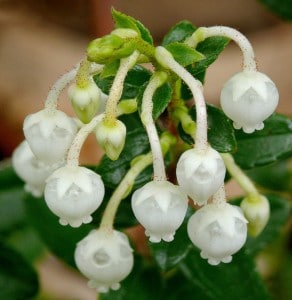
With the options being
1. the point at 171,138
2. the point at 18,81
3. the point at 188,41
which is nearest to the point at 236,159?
the point at 171,138

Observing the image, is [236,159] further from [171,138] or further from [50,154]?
[50,154]

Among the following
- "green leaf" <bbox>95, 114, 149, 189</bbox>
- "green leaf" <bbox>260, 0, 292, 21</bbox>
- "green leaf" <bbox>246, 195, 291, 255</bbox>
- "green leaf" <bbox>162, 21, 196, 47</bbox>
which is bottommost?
"green leaf" <bbox>246, 195, 291, 255</bbox>

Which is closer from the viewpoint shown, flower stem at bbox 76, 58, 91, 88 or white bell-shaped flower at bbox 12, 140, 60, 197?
flower stem at bbox 76, 58, 91, 88

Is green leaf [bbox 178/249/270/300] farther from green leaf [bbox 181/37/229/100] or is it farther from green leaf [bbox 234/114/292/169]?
green leaf [bbox 181/37/229/100]

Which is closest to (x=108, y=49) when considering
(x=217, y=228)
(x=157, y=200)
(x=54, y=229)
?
(x=157, y=200)

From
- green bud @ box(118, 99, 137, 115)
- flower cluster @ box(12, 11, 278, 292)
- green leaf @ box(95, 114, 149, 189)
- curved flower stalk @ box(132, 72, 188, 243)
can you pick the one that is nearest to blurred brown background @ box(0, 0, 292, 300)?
green leaf @ box(95, 114, 149, 189)

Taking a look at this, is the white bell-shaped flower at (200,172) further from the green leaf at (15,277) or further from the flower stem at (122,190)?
the green leaf at (15,277)

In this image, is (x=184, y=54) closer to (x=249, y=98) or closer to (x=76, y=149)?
(x=249, y=98)
